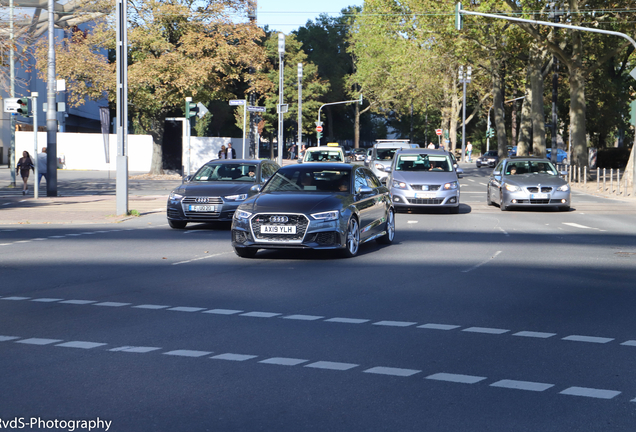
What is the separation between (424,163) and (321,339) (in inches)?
644

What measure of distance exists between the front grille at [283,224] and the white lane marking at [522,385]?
654cm

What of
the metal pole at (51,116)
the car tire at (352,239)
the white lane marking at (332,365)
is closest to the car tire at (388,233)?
the car tire at (352,239)

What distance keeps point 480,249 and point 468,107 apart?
77184mm

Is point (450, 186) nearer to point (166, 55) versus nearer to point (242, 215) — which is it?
point (242, 215)

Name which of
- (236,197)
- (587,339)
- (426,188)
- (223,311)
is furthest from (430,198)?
(587,339)

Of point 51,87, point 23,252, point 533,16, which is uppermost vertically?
point 533,16

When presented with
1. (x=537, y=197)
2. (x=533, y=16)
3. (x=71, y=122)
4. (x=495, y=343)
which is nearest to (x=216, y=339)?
(x=495, y=343)

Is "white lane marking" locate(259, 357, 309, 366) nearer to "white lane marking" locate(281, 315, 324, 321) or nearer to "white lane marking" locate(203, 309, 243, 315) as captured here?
"white lane marking" locate(281, 315, 324, 321)

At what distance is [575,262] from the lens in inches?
483

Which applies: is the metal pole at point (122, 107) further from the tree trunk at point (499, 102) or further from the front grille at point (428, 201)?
the tree trunk at point (499, 102)

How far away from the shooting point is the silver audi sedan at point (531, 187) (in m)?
22.4

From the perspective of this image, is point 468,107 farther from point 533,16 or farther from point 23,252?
point 23,252

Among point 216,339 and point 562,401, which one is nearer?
point 562,401

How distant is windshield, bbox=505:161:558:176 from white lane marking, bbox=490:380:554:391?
61.2ft
